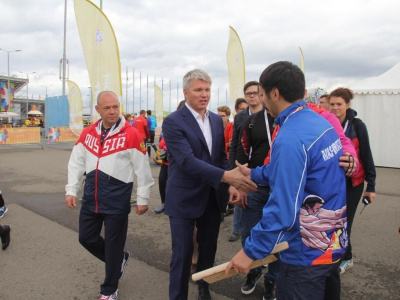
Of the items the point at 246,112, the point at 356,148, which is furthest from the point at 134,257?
the point at 356,148

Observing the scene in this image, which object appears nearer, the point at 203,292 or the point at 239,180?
the point at 239,180

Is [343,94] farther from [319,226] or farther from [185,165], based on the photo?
[319,226]

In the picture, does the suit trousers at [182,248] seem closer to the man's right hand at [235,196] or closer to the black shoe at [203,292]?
the man's right hand at [235,196]

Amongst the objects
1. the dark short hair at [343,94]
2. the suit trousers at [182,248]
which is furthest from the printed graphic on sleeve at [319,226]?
the dark short hair at [343,94]

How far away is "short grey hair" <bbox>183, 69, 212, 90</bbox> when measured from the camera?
105 inches

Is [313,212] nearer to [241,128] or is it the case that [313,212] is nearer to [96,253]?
[241,128]

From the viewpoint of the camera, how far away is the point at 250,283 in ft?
10.3

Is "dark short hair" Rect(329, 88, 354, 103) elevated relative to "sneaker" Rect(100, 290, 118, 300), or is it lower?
elevated

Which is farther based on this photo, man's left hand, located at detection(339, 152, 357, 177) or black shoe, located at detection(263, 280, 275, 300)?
black shoe, located at detection(263, 280, 275, 300)

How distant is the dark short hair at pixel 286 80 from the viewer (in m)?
1.62

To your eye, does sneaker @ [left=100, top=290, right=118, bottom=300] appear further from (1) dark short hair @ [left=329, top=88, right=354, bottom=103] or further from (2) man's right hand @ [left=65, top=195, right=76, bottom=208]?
(1) dark short hair @ [left=329, top=88, right=354, bottom=103]

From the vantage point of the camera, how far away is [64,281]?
11.1 ft

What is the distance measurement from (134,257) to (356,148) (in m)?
2.86

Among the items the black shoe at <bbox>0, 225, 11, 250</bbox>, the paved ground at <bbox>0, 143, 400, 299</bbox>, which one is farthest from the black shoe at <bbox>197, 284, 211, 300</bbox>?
the black shoe at <bbox>0, 225, 11, 250</bbox>
